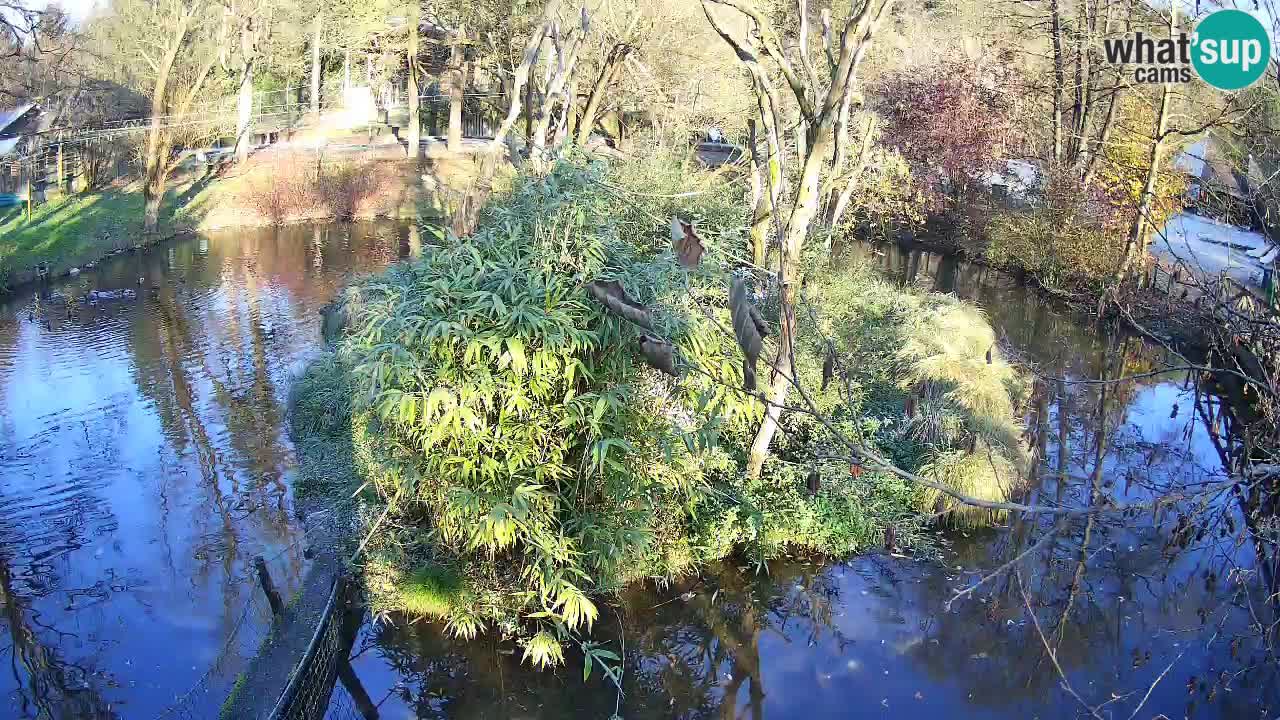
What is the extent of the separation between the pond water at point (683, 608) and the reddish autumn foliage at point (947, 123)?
10.1 metres

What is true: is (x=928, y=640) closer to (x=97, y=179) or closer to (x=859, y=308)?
(x=859, y=308)

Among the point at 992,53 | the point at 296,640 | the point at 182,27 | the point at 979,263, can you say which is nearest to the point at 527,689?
the point at 296,640

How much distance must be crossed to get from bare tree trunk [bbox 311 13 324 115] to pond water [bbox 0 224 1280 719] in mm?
20334

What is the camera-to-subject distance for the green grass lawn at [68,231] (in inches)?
770

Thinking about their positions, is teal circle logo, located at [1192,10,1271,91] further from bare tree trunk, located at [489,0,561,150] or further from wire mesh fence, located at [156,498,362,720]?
bare tree trunk, located at [489,0,561,150]

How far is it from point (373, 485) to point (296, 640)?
1576 millimetres

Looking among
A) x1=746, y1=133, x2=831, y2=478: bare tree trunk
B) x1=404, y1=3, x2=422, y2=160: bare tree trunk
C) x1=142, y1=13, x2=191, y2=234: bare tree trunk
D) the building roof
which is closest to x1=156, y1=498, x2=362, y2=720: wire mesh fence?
→ x1=746, y1=133, x2=831, y2=478: bare tree trunk

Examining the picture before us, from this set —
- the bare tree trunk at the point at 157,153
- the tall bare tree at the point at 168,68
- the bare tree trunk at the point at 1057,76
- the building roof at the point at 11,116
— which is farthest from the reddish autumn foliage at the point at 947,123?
the building roof at the point at 11,116

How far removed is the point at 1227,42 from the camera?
8.93 m

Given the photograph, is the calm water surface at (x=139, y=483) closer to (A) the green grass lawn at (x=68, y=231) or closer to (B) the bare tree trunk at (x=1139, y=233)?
(A) the green grass lawn at (x=68, y=231)

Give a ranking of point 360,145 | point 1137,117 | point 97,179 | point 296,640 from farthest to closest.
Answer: point 360,145, point 97,179, point 1137,117, point 296,640

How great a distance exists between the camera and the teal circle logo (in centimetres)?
749

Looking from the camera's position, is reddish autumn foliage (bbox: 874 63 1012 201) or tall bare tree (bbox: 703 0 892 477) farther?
reddish autumn foliage (bbox: 874 63 1012 201)

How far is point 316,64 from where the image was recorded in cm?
3409
